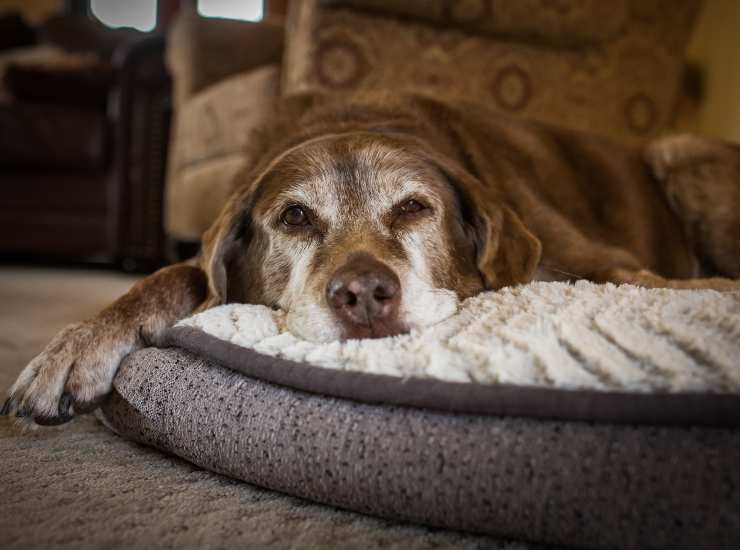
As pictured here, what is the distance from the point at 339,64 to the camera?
137 inches

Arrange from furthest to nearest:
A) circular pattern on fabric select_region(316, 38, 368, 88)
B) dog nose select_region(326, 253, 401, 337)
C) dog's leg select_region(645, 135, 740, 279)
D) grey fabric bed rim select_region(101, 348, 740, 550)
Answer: circular pattern on fabric select_region(316, 38, 368, 88), dog's leg select_region(645, 135, 740, 279), dog nose select_region(326, 253, 401, 337), grey fabric bed rim select_region(101, 348, 740, 550)

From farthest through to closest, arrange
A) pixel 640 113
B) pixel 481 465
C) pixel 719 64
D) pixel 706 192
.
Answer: pixel 719 64 → pixel 640 113 → pixel 706 192 → pixel 481 465

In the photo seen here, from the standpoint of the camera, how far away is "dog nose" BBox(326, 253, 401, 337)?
1287mm

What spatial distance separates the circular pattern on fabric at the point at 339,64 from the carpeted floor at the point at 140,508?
2451 mm

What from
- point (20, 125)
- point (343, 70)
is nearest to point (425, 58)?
point (343, 70)

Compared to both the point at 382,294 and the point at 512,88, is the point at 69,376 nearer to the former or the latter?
the point at 382,294

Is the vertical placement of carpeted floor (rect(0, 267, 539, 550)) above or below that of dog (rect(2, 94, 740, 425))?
below

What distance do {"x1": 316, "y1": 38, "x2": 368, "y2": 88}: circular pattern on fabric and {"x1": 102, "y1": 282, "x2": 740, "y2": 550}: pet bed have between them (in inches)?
96.7

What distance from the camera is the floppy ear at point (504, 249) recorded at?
171 centimetres

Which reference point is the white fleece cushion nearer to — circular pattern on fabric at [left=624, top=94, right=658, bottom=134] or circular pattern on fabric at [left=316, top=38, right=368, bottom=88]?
circular pattern on fabric at [left=316, top=38, right=368, bottom=88]

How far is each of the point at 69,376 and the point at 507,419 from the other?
914 millimetres

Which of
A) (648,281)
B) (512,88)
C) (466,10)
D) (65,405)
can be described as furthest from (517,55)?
(65,405)

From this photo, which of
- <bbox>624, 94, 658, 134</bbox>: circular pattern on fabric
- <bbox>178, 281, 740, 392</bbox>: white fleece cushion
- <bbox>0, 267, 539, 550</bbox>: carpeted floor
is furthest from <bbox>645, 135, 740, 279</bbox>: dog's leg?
<bbox>0, 267, 539, 550</bbox>: carpeted floor

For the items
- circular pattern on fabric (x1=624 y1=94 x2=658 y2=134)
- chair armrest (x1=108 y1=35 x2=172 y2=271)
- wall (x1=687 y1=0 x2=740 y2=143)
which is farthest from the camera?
chair armrest (x1=108 y1=35 x2=172 y2=271)
